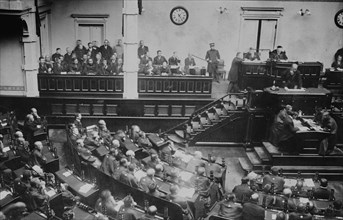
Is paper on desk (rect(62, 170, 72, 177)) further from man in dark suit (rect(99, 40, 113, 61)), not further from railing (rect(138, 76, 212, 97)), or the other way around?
man in dark suit (rect(99, 40, 113, 61))

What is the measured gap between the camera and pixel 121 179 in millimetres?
12031

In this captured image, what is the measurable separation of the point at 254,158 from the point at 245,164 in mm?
499

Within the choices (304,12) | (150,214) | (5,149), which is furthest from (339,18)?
(5,149)

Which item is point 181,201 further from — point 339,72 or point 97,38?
point 97,38

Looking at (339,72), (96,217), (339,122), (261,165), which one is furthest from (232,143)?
(96,217)

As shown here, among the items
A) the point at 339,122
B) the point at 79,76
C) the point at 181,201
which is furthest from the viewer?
the point at 79,76

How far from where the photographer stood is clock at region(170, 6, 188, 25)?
21.3 meters

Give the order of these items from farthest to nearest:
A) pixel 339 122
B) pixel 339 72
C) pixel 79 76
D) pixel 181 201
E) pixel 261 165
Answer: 1. pixel 339 72
2. pixel 79 76
3. pixel 339 122
4. pixel 261 165
5. pixel 181 201

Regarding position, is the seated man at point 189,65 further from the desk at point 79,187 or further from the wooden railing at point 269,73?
the desk at point 79,187

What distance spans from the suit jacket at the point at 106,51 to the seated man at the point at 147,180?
9271 millimetres

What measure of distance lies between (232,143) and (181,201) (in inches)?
250

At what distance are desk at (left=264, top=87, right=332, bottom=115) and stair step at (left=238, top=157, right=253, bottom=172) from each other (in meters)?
2.22

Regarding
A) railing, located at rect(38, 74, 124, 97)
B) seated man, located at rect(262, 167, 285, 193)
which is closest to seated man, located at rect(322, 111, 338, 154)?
seated man, located at rect(262, 167, 285, 193)

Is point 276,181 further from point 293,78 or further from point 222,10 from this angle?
point 222,10
